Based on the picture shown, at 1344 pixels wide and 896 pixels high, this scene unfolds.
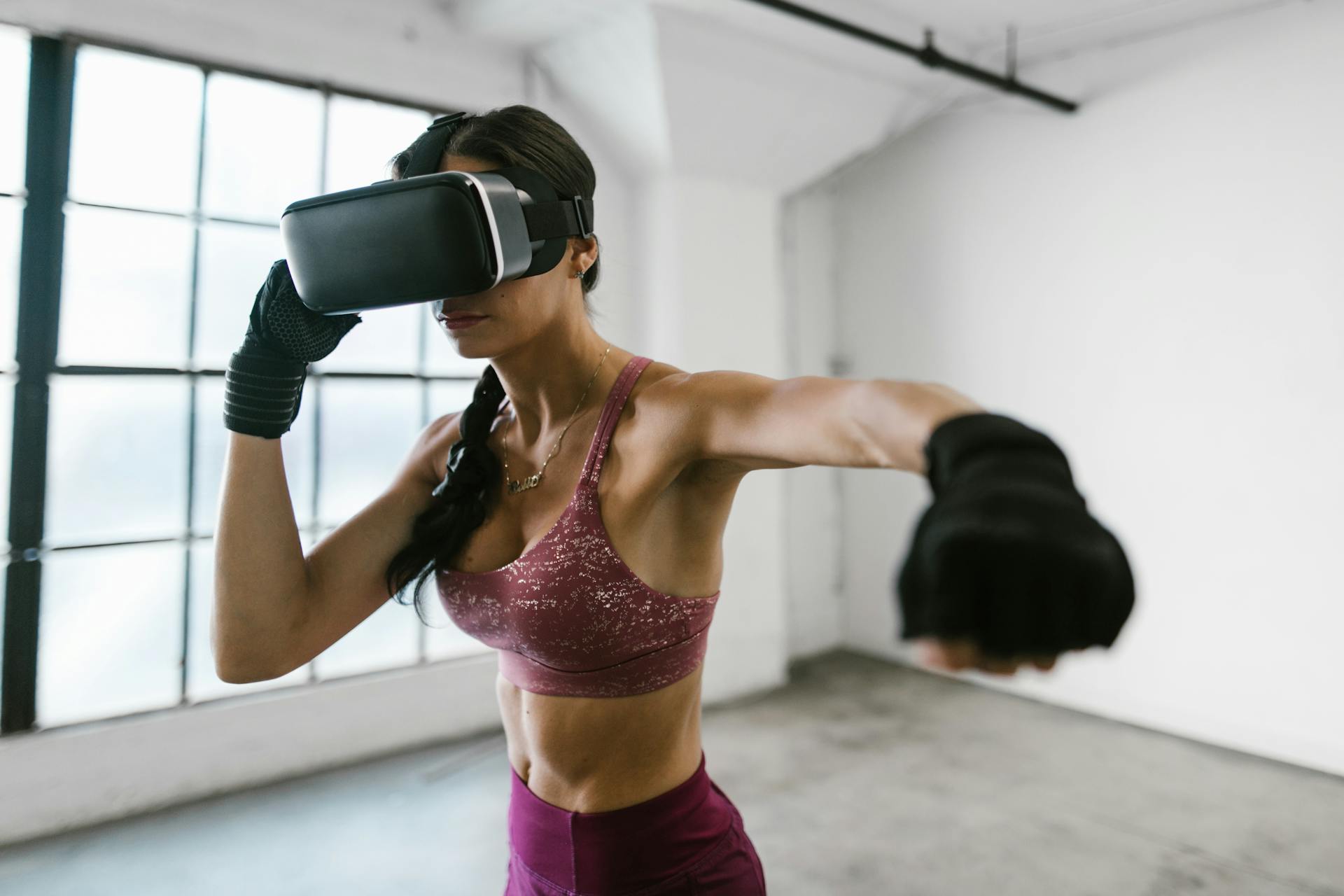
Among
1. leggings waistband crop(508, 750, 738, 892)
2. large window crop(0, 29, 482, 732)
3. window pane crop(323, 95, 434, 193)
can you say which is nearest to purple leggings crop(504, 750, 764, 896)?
leggings waistband crop(508, 750, 738, 892)

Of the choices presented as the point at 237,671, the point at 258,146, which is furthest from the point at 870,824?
the point at 258,146

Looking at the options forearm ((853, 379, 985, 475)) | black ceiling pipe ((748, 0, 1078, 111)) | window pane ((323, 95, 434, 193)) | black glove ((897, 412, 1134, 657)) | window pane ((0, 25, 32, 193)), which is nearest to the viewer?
black glove ((897, 412, 1134, 657))

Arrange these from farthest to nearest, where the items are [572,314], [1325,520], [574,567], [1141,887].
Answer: [1325,520] → [1141,887] → [572,314] → [574,567]

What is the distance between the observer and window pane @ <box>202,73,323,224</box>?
2.92 m

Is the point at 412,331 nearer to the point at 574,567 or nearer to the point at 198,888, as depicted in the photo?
the point at 198,888

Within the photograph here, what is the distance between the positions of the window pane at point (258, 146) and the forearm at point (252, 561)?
2329mm

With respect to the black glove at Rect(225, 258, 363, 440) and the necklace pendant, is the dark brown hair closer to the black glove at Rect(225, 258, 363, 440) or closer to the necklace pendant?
the necklace pendant

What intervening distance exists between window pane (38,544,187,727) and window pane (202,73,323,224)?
123 cm

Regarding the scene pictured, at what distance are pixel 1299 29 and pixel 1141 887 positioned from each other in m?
2.99

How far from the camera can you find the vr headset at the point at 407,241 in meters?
0.81

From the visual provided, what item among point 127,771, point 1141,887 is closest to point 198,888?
point 127,771

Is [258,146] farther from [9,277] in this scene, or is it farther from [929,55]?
[929,55]

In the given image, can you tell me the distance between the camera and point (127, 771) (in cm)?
270

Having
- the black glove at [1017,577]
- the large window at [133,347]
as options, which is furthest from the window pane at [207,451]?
the black glove at [1017,577]
